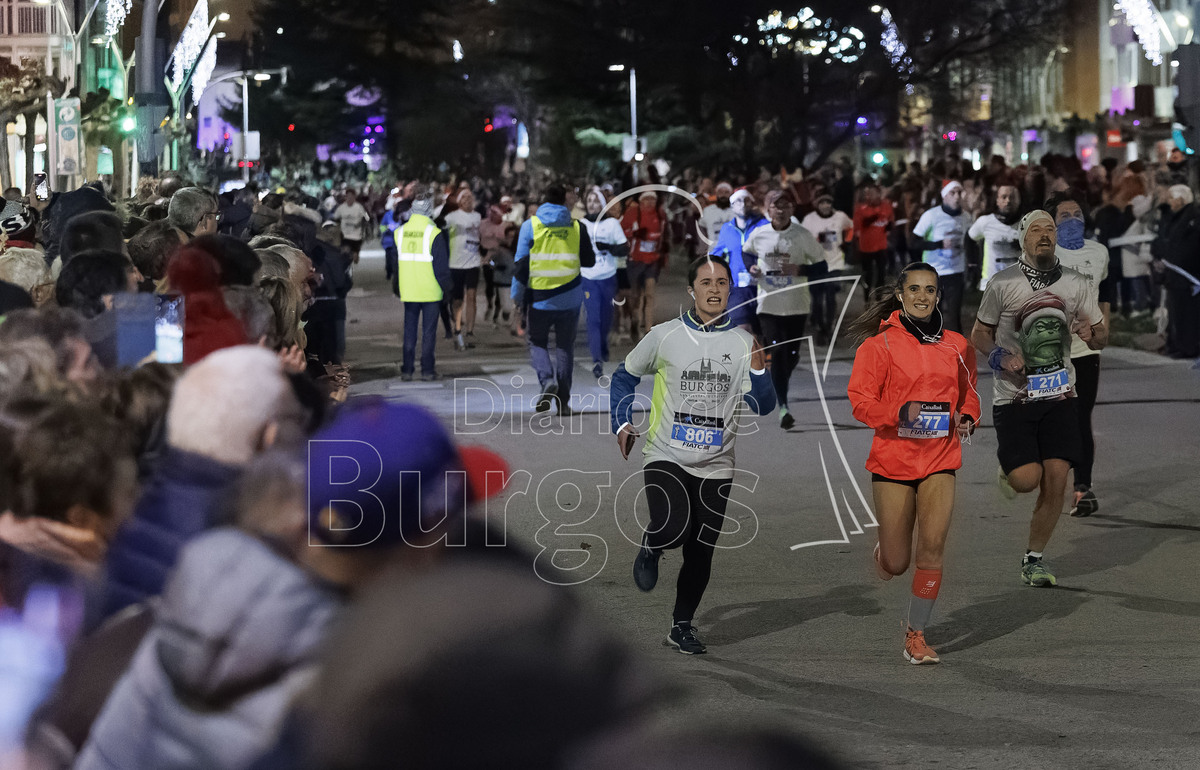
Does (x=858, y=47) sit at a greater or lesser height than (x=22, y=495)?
greater

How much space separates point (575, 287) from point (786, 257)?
6.00 feet

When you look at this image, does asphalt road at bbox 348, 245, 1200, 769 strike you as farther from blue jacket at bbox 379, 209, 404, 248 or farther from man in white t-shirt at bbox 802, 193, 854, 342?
blue jacket at bbox 379, 209, 404, 248

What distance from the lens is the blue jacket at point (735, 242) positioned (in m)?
14.4

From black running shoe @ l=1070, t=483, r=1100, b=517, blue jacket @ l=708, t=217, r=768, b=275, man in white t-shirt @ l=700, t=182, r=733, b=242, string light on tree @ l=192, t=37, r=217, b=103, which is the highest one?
string light on tree @ l=192, t=37, r=217, b=103

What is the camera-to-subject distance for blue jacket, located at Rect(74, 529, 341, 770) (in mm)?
1699

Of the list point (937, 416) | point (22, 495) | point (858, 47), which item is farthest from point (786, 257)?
point (858, 47)

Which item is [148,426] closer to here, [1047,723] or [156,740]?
[156,740]

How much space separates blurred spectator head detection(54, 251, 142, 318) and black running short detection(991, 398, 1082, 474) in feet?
14.1

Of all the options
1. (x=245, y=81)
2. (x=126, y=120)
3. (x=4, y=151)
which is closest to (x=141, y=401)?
(x=126, y=120)

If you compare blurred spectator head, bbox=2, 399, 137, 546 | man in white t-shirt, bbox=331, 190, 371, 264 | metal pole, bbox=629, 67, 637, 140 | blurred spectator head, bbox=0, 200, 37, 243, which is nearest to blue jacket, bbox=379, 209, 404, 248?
man in white t-shirt, bbox=331, 190, 371, 264

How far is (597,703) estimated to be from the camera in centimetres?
158

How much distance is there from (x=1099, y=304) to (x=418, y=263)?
8566mm

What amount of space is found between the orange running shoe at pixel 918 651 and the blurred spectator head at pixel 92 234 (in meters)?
3.39

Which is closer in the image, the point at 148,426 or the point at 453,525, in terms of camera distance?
the point at 453,525
